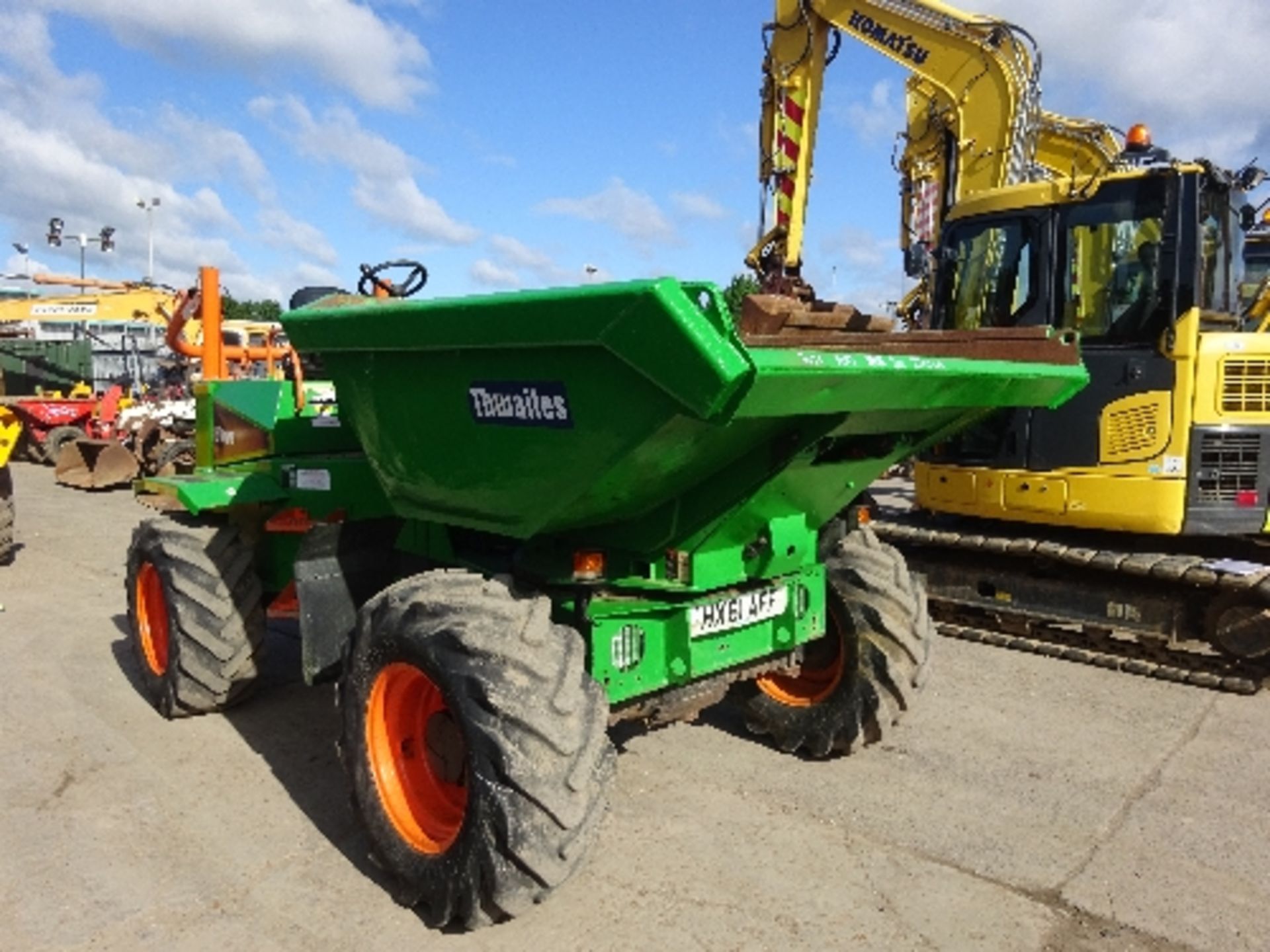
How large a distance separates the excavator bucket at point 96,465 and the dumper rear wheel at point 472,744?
1152 cm

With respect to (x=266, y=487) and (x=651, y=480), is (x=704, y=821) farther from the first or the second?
(x=266, y=487)

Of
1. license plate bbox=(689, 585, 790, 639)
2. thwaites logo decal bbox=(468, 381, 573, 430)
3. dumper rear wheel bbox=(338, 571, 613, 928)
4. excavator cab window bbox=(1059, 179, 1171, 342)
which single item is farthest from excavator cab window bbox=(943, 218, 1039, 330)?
dumper rear wheel bbox=(338, 571, 613, 928)

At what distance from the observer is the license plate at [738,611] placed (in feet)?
11.8

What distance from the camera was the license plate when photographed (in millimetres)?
3586

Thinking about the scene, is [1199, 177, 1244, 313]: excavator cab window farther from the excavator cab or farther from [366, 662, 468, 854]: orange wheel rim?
[366, 662, 468, 854]: orange wheel rim

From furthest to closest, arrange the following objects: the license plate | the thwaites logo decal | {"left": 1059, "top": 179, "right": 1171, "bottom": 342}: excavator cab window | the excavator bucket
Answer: the excavator bucket → {"left": 1059, "top": 179, "right": 1171, "bottom": 342}: excavator cab window → the license plate → the thwaites logo decal

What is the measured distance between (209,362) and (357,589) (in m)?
2.19

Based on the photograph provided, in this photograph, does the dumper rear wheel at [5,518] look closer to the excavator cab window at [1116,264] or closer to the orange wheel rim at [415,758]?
the orange wheel rim at [415,758]

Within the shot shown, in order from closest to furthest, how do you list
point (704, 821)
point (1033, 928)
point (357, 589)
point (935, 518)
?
point (1033, 928) → point (704, 821) → point (357, 589) → point (935, 518)

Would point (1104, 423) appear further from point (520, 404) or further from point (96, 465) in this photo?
point (96, 465)

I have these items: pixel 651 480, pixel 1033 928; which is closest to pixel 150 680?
pixel 651 480

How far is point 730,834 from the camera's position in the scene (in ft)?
12.3

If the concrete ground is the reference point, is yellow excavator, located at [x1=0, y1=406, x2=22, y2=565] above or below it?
above

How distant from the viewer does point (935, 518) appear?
7090 millimetres
